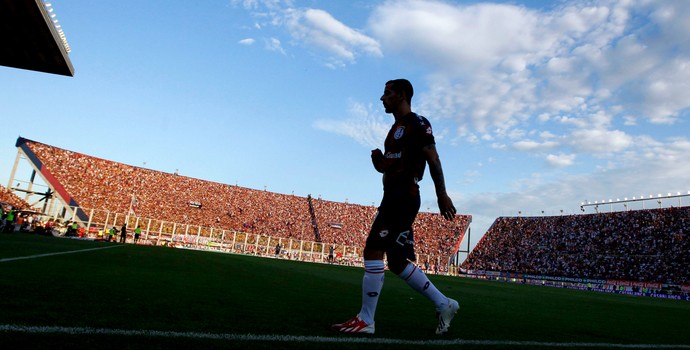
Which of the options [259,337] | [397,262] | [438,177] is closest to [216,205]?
[397,262]

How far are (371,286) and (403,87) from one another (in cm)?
187

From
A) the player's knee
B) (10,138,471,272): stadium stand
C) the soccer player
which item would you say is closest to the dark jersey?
the soccer player

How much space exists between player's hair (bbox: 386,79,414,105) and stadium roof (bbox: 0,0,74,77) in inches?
530

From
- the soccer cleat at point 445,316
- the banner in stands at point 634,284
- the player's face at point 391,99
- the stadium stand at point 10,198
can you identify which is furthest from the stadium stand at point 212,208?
the soccer cleat at point 445,316

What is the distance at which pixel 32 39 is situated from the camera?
14.7 meters

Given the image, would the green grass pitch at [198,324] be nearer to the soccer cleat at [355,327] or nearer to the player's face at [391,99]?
the soccer cleat at [355,327]

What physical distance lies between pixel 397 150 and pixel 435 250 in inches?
2024

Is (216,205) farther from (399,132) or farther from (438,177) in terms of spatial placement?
(438,177)

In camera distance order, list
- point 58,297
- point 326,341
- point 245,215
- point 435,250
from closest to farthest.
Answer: point 326,341, point 58,297, point 245,215, point 435,250

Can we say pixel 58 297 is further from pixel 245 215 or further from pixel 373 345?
pixel 245 215

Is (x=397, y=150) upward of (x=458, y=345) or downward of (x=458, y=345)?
upward

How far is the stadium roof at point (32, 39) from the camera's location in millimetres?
13039

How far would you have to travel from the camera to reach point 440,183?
3643mm

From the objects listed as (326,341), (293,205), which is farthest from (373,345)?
(293,205)
